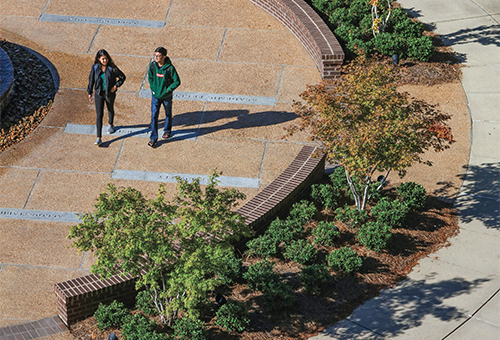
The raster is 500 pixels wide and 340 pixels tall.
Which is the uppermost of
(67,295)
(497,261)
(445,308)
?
(497,261)

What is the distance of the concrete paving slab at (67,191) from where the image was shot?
11.5 m

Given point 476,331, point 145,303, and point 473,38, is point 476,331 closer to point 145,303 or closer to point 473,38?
point 145,303

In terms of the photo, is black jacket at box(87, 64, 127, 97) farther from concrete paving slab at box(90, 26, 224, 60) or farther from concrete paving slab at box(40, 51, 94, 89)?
concrete paving slab at box(90, 26, 224, 60)

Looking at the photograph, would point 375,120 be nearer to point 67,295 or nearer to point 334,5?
point 67,295

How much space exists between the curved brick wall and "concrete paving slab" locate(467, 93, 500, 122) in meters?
9.17

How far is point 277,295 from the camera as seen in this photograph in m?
9.41

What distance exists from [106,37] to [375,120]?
7894mm

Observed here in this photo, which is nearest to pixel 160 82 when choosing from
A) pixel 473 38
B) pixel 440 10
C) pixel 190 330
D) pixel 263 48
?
pixel 263 48

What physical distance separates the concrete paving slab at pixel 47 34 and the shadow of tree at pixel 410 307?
902 centimetres

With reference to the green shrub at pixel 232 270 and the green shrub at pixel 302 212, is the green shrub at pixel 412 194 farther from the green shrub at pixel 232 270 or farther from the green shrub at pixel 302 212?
the green shrub at pixel 232 270

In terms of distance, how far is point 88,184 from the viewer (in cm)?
1188

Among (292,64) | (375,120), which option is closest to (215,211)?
(375,120)

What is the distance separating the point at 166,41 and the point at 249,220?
6.45 m

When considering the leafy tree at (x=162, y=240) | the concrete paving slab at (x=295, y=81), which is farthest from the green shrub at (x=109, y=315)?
the concrete paving slab at (x=295, y=81)
